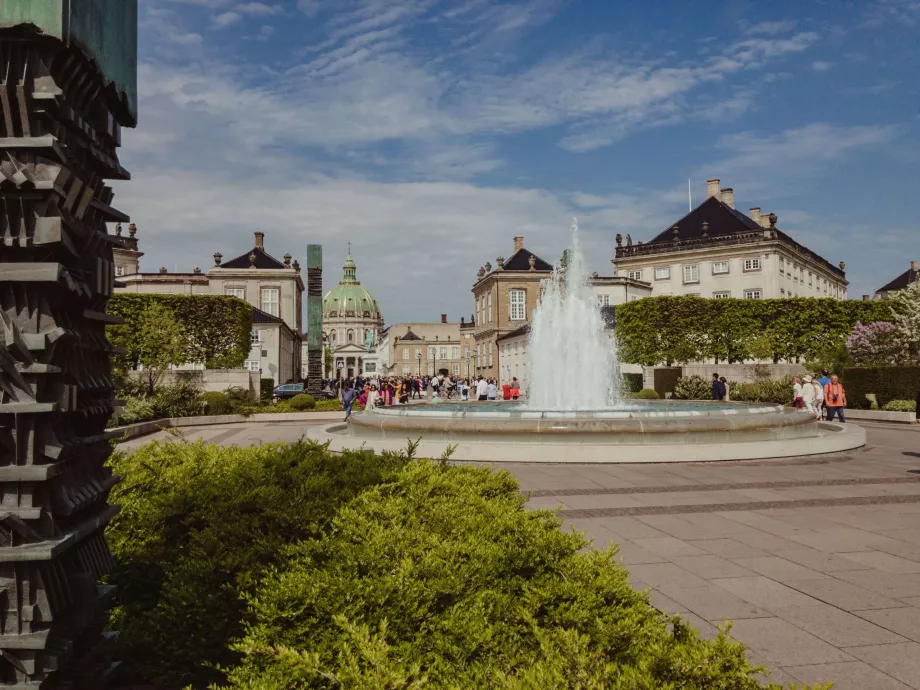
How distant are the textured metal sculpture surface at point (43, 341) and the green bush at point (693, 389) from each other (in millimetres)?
32496

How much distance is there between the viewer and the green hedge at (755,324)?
41.1m

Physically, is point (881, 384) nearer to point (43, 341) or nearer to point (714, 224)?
point (43, 341)

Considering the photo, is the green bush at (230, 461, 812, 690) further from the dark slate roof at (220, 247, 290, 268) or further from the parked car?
the dark slate roof at (220, 247, 290, 268)

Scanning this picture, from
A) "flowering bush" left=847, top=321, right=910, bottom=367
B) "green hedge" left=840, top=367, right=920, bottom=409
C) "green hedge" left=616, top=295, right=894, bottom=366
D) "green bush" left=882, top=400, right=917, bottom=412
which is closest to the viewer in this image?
"green bush" left=882, top=400, right=917, bottom=412

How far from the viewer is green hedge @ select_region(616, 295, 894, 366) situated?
41.1 meters

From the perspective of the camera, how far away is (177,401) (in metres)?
28.5

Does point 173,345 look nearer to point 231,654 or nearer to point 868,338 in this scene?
point 231,654

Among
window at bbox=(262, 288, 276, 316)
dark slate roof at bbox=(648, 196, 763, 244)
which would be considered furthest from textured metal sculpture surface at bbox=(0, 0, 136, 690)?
window at bbox=(262, 288, 276, 316)

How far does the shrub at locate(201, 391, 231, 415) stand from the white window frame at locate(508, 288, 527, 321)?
48.9m

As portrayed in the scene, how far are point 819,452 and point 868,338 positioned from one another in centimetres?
2404

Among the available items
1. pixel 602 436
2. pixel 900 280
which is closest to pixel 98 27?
pixel 602 436

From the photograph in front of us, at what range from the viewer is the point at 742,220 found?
2635 inches

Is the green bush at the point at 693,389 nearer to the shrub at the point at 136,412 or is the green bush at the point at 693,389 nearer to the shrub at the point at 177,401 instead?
the shrub at the point at 177,401

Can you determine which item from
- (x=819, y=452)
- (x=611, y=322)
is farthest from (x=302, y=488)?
(x=611, y=322)
